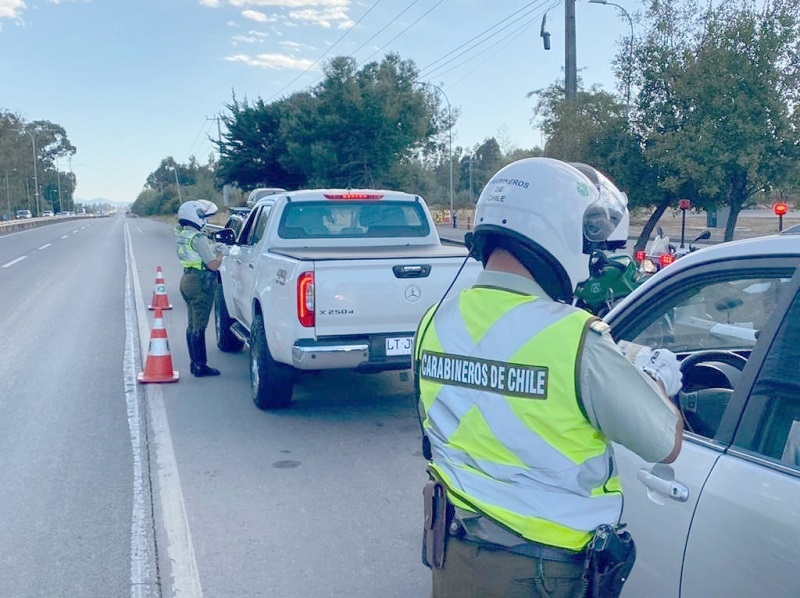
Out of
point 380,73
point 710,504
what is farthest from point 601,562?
point 380,73

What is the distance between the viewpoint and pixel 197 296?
8.90m

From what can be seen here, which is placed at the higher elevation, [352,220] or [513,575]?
[352,220]

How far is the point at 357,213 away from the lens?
880cm

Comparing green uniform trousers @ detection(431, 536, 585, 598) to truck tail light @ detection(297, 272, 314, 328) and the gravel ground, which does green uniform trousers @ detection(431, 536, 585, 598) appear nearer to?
truck tail light @ detection(297, 272, 314, 328)

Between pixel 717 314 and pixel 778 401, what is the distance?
0.99m

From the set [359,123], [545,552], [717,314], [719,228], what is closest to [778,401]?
[545,552]

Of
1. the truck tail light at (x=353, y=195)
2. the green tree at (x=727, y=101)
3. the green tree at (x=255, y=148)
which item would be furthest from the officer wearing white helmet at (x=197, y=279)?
the green tree at (x=255, y=148)

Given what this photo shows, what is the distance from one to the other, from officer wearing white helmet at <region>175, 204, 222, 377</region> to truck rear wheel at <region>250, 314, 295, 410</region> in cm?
142

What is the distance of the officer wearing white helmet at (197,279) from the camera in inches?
350

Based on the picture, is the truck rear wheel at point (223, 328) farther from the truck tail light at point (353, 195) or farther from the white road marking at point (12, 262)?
the white road marking at point (12, 262)

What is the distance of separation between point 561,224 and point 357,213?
674cm

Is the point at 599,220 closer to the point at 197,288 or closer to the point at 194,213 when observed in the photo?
the point at 197,288

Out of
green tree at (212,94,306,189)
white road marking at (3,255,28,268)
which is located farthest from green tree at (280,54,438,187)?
white road marking at (3,255,28,268)

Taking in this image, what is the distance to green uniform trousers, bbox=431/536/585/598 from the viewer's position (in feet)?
6.48
